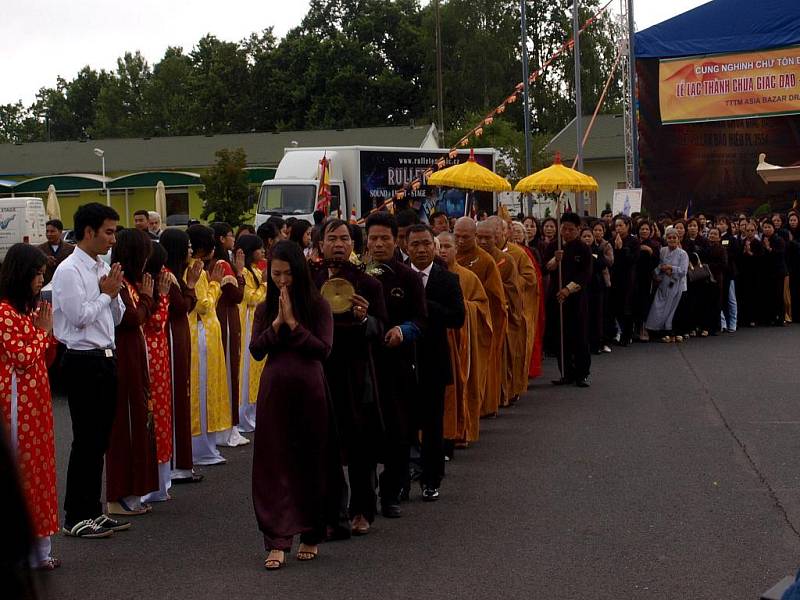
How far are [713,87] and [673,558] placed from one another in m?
28.5

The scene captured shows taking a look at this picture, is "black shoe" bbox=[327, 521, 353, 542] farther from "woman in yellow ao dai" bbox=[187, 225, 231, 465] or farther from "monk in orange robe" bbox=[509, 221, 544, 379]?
"monk in orange robe" bbox=[509, 221, 544, 379]

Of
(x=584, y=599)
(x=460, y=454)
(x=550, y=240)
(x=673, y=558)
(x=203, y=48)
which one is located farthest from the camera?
(x=203, y=48)

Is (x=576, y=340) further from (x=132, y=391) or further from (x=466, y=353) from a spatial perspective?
(x=132, y=391)

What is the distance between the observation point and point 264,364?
754cm

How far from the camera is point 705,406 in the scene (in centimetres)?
1245

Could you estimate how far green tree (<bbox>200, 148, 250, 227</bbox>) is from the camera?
4350 cm

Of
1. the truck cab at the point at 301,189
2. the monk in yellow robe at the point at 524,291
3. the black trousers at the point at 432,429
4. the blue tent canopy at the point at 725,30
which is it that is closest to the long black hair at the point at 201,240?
the black trousers at the point at 432,429

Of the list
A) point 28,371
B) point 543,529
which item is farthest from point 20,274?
point 543,529

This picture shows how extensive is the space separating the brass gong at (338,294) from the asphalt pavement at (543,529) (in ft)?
4.66

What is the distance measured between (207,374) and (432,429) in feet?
7.48

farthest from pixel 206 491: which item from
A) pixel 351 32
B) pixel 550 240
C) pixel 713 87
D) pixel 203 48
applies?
pixel 203 48

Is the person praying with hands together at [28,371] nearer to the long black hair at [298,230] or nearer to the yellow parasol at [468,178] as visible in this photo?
the long black hair at [298,230]

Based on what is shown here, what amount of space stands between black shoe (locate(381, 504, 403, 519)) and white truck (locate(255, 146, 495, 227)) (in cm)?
2010

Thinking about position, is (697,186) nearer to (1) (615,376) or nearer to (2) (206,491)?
(1) (615,376)
